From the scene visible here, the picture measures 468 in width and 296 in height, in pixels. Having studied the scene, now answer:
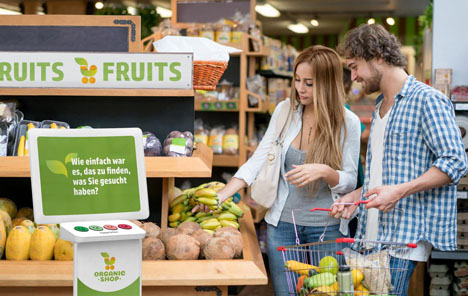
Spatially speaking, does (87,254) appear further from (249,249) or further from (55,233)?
(249,249)

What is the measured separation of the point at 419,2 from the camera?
1195 centimetres

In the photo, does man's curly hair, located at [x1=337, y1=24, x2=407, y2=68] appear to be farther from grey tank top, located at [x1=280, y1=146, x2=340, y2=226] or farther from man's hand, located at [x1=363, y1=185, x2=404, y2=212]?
grey tank top, located at [x1=280, y1=146, x2=340, y2=226]

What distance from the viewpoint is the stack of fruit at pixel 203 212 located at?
10.8ft

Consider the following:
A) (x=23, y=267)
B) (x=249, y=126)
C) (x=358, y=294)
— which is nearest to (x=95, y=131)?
(x=23, y=267)

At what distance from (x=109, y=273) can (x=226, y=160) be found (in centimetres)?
446

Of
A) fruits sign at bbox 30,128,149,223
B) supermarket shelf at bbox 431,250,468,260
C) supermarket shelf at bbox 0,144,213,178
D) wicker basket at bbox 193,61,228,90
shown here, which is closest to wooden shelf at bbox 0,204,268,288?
supermarket shelf at bbox 0,144,213,178

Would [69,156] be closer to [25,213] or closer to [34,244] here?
[34,244]

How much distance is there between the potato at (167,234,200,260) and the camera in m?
2.68

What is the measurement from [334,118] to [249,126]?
3.35 metres

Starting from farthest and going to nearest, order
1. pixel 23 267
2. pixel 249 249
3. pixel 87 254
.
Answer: pixel 249 249, pixel 23 267, pixel 87 254

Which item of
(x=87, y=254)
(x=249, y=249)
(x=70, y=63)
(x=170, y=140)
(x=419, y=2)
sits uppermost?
(x=419, y=2)

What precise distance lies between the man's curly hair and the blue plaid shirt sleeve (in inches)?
10.1

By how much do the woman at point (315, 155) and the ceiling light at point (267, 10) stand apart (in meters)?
8.70

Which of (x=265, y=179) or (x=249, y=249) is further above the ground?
(x=265, y=179)
